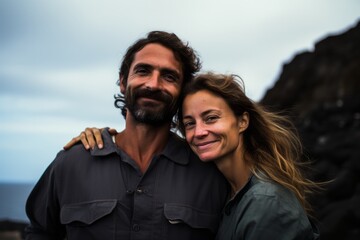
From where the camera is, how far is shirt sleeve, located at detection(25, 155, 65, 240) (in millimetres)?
3826

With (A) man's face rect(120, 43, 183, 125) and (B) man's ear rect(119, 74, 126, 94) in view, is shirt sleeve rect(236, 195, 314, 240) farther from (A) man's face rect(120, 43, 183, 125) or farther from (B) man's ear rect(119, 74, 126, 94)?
(B) man's ear rect(119, 74, 126, 94)

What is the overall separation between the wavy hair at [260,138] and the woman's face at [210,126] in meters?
0.08

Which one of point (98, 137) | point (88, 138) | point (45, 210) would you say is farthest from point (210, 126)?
point (45, 210)

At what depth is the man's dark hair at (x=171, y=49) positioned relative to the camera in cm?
409

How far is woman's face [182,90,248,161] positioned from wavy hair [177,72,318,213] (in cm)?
8

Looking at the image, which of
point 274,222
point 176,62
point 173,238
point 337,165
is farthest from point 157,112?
point 337,165

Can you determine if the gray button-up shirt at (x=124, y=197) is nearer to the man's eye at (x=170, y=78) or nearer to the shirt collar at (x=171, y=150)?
the shirt collar at (x=171, y=150)

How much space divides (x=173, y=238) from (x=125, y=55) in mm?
1891

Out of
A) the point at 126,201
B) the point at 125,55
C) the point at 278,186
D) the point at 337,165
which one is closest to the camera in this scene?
the point at 278,186

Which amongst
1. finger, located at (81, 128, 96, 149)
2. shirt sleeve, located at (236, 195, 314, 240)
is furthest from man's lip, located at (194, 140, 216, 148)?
finger, located at (81, 128, 96, 149)

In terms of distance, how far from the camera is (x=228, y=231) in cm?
341

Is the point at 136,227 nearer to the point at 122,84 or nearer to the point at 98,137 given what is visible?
the point at 98,137

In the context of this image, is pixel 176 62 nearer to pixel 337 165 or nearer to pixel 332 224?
pixel 332 224

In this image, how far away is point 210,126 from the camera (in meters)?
3.56
